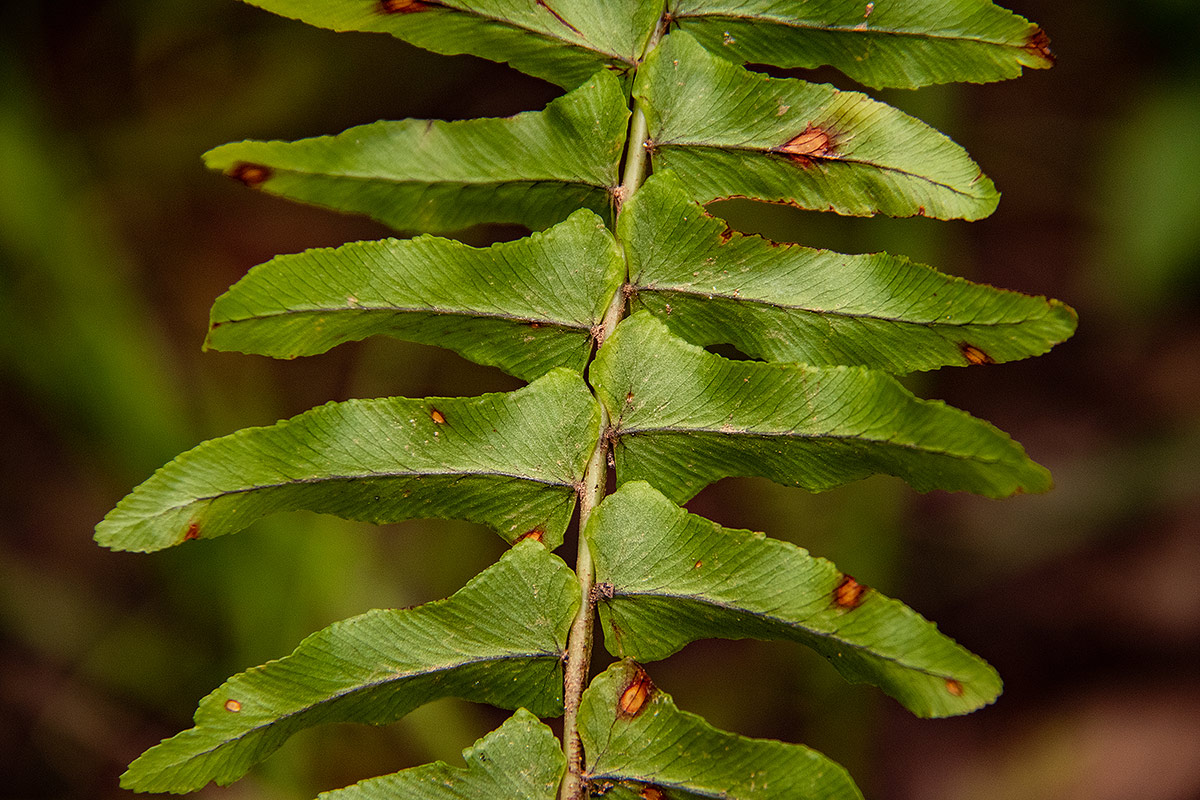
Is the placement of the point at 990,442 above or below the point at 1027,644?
above

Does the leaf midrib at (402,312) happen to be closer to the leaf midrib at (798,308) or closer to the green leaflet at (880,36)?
the leaf midrib at (798,308)

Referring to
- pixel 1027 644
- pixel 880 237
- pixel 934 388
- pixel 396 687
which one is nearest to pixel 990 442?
pixel 396 687

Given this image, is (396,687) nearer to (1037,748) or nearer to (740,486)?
(740,486)

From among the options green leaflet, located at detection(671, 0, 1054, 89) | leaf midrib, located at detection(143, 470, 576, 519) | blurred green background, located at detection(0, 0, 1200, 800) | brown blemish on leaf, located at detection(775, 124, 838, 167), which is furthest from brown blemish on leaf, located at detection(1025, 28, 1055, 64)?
blurred green background, located at detection(0, 0, 1200, 800)

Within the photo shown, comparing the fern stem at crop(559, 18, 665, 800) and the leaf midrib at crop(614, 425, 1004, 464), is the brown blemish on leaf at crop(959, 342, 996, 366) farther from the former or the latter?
the fern stem at crop(559, 18, 665, 800)

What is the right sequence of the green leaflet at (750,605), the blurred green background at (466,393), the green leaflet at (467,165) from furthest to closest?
the blurred green background at (466,393), the green leaflet at (467,165), the green leaflet at (750,605)

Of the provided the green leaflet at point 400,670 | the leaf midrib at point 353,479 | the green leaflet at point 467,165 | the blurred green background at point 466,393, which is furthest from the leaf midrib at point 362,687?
the blurred green background at point 466,393

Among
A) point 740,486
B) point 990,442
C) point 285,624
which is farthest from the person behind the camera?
point 740,486
